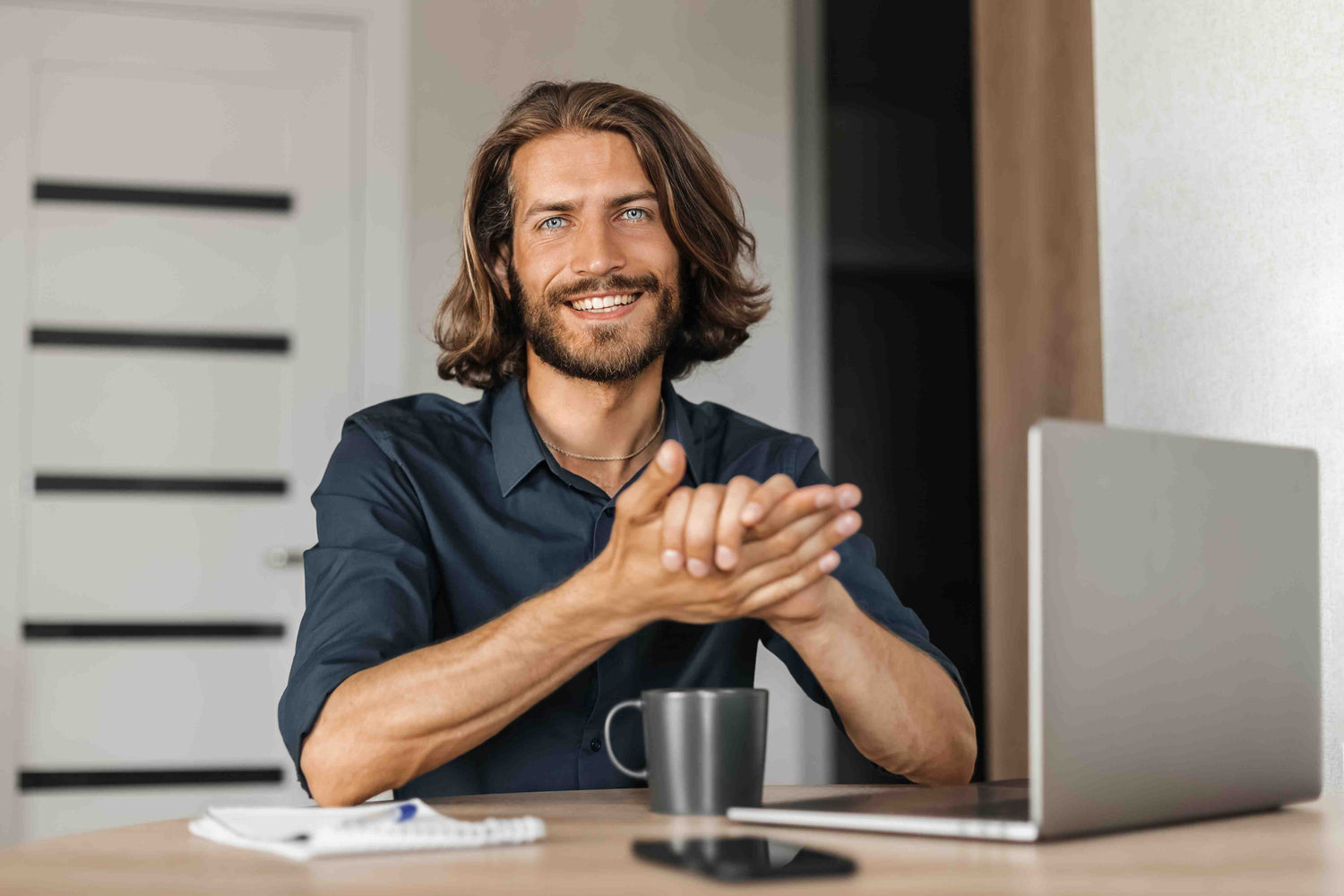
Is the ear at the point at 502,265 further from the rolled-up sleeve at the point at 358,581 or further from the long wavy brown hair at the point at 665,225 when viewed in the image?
the rolled-up sleeve at the point at 358,581

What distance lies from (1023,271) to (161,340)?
1957 millimetres

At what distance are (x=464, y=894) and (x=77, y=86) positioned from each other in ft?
9.15

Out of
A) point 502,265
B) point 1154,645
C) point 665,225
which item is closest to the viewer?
point 1154,645

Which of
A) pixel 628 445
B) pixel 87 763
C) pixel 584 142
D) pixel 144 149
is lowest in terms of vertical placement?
pixel 87 763

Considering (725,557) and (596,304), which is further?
(596,304)

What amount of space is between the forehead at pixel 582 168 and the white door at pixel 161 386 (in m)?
1.48

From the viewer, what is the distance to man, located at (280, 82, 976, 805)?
3.31 ft

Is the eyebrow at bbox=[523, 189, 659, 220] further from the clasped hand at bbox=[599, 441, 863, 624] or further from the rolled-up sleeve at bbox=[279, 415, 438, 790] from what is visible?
the clasped hand at bbox=[599, 441, 863, 624]

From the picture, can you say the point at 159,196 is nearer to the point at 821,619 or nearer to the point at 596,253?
the point at 596,253

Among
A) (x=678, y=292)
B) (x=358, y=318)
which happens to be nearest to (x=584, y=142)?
Result: (x=678, y=292)

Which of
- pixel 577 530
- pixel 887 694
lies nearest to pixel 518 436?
pixel 577 530

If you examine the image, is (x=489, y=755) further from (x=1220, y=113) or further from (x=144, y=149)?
(x=144, y=149)

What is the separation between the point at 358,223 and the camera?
9.83ft

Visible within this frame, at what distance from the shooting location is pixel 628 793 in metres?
1.06
